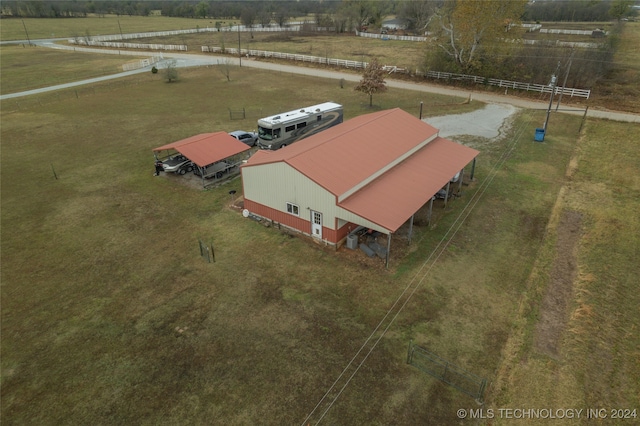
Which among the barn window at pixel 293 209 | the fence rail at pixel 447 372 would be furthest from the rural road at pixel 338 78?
the fence rail at pixel 447 372

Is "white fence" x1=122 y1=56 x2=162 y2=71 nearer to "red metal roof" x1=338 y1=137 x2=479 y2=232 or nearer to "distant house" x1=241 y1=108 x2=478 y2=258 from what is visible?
"distant house" x1=241 y1=108 x2=478 y2=258

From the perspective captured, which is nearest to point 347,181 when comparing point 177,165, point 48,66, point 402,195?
point 402,195

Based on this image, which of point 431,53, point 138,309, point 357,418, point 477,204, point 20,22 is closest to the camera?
point 357,418

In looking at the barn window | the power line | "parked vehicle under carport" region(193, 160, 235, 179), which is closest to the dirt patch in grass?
the power line

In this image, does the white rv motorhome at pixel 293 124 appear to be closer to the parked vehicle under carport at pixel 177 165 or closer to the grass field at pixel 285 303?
the grass field at pixel 285 303

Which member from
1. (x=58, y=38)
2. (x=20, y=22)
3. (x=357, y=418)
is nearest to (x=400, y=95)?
(x=357, y=418)

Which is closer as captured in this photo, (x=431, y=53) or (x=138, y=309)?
(x=138, y=309)

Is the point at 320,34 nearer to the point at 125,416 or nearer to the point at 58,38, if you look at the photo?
the point at 58,38
